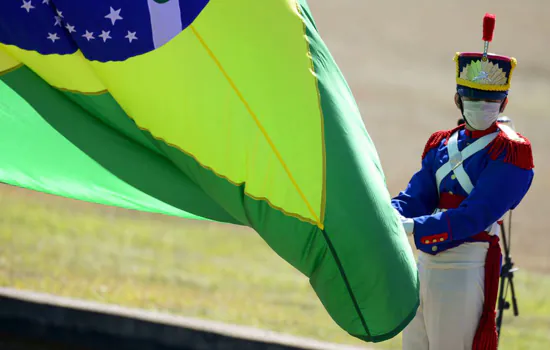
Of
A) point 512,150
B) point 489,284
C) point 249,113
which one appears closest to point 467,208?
point 512,150

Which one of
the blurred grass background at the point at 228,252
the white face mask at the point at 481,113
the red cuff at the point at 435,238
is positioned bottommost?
the blurred grass background at the point at 228,252

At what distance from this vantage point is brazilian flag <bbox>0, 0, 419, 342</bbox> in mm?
3201

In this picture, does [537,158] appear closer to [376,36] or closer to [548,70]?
[548,70]

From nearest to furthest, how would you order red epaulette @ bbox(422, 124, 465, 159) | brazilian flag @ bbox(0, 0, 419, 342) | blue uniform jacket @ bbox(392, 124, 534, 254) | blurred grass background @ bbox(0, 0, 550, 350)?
1. brazilian flag @ bbox(0, 0, 419, 342)
2. blue uniform jacket @ bbox(392, 124, 534, 254)
3. red epaulette @ bbox(422, 124, 465, 159)
4. blurred grass background @ bbox(0, 0, 550, 350)

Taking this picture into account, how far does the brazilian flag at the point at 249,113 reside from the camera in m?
3.20

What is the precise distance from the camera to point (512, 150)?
Answer: 3809 mm

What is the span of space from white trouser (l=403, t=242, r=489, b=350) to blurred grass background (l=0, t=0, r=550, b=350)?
171 centimetres

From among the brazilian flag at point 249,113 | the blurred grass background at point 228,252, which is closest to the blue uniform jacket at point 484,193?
the brazilian flag at point 249,113

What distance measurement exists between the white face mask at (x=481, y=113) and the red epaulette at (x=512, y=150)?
0.26 feet

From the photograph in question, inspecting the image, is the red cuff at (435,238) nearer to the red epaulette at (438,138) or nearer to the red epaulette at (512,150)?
the red epaulette at (512,150)

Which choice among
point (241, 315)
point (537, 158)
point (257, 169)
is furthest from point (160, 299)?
point (537, 158)

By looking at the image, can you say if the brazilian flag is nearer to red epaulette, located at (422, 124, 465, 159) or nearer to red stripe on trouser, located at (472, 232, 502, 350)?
red stripe on trouser, located at (472, 232, 502, 350)

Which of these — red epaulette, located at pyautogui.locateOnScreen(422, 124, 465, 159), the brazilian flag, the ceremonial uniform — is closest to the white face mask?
the ceremonial uniform

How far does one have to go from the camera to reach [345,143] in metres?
3.26
